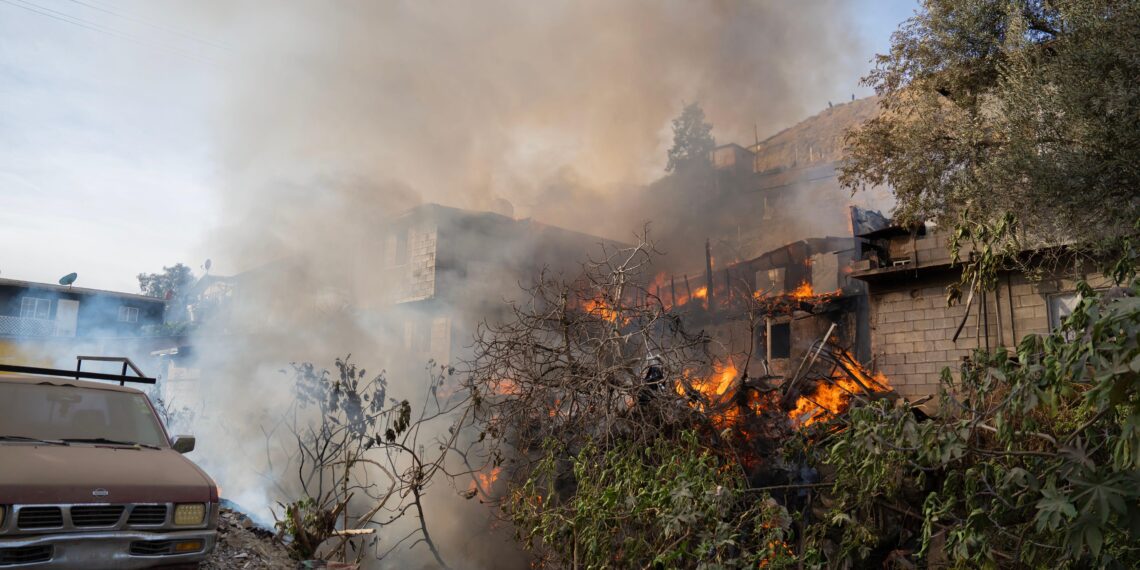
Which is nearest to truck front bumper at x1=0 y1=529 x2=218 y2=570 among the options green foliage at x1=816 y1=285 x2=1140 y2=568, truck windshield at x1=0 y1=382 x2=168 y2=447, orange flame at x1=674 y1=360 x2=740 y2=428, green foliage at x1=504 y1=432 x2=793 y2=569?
truck windshield at x1=0 y1=382 x2=168 y2=447

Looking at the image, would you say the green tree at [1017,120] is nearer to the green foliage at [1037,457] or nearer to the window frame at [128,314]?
the green foliage at [1037,457]

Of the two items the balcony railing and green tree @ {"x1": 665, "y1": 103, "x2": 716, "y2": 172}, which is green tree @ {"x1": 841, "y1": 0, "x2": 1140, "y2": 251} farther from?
green tree @ {"x1": 665, "y1": 103, "x2": 716, "y2": 172}

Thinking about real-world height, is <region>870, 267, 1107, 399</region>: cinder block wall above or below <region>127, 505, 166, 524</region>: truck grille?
above

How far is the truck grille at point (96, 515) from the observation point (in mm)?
4484

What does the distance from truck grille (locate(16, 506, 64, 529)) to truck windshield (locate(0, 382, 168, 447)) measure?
1043 mm

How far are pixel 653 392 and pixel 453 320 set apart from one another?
64.4 ft

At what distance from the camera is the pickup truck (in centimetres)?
432

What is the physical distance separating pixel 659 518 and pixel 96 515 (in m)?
4.18

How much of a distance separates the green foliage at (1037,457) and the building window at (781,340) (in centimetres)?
1826

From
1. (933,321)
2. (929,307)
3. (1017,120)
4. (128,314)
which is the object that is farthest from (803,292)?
(128,314)

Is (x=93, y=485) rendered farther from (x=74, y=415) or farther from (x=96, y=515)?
(x=74, y=415)

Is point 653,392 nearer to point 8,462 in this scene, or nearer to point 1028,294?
point 8,462

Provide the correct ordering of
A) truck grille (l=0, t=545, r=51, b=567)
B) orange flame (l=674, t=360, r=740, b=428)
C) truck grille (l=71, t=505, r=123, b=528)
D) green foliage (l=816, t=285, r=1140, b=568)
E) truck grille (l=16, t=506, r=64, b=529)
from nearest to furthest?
green foliage (l=816, t=285, r=1140, b=568) < truck grille (l=0, t=545, r=51, b=567) < truck grille (l=16, t=506, r=64, b=529) < truck grille (l=71, t=505, r=123, b=528) < orange flame (l=674, t=360, r=740, b=428)

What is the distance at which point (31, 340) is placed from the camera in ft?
82.0
